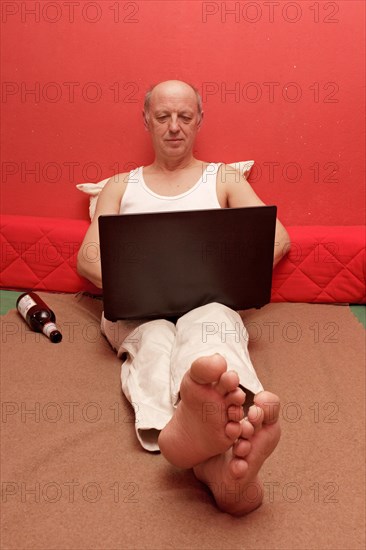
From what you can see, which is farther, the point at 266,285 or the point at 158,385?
the point at 266,285

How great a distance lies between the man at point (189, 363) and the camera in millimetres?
879

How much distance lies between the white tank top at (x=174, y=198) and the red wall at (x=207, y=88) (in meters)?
0.29

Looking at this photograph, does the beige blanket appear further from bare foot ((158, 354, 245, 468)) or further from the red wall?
the red wall

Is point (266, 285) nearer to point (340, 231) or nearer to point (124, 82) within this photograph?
point (340, 231)

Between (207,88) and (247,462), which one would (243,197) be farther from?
(247,462)

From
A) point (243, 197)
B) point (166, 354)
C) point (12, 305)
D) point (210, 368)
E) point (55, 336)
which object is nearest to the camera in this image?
point (210, 368)

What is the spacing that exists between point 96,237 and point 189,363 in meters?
0.60

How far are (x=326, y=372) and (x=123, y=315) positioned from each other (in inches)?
21.1

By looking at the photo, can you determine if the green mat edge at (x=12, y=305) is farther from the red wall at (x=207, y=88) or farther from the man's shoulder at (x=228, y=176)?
the man's shoulder at (x=228, y=176)

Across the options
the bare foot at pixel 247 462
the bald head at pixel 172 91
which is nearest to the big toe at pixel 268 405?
the bare foot at pixel 247 462

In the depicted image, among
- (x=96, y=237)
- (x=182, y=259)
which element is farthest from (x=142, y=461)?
(x=96, y=237)

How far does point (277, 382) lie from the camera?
4.63 ft

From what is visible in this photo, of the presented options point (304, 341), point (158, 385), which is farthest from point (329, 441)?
point (304, 341)

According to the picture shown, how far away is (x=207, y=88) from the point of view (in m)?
1.94
